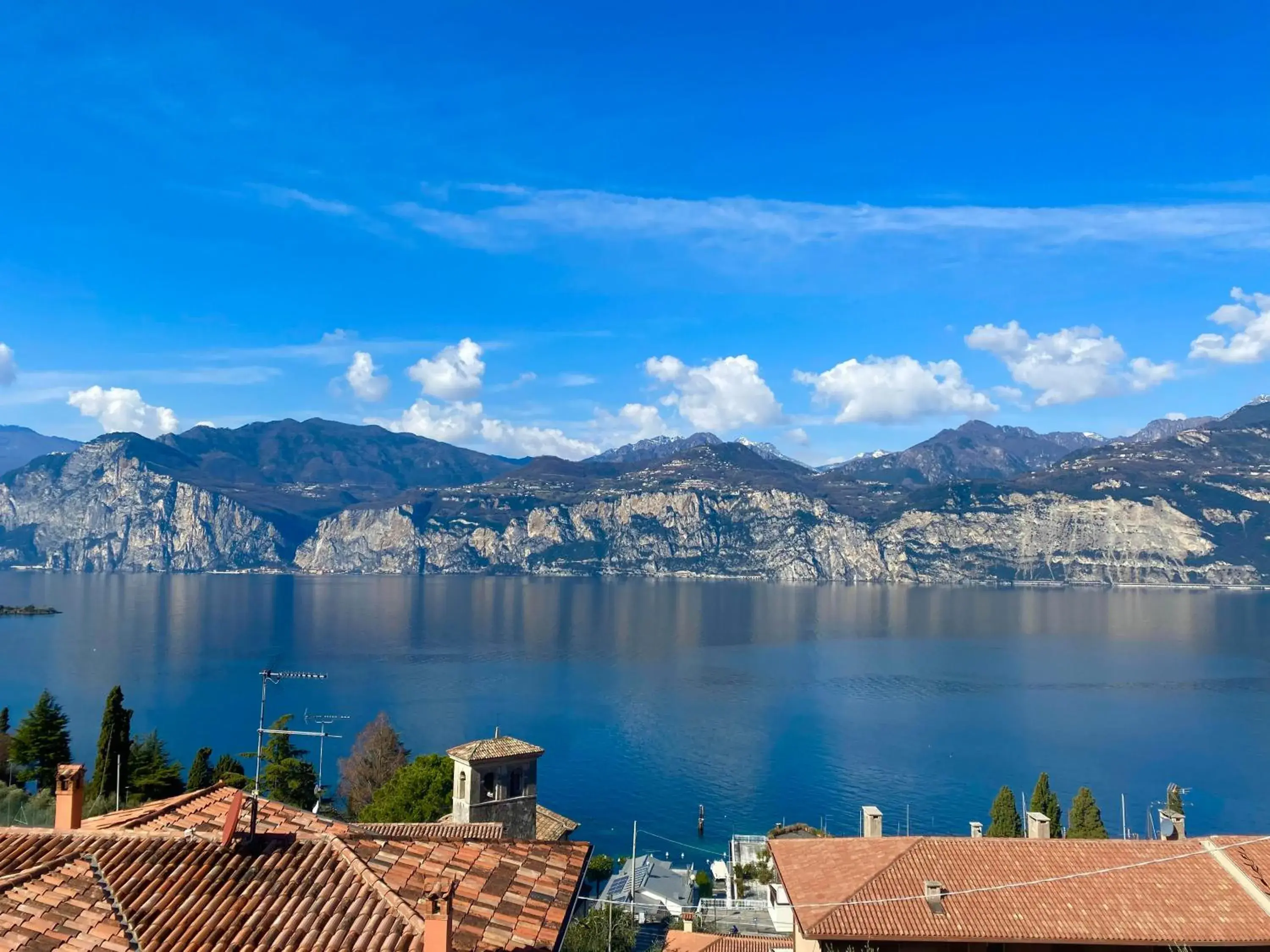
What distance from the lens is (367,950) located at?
26.8 ft

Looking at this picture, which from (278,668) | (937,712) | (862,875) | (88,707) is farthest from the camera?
(278,668)

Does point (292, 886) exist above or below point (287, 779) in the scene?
above

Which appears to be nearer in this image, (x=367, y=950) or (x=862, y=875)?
(x=367, y=950)

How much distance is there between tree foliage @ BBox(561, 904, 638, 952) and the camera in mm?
17781

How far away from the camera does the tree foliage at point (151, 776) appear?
1615 inches

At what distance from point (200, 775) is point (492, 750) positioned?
80.7 feet

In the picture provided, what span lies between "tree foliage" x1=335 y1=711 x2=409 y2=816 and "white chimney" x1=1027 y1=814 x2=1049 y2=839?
95.8 feet

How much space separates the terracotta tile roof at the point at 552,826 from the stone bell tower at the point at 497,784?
35.0 feet

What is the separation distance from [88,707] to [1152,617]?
194 metres

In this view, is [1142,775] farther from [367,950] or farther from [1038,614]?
[1038,614]

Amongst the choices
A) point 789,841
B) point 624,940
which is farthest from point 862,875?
point 624,940

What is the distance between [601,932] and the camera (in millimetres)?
20000

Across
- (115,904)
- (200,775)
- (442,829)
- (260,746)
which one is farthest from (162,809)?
(200,775)

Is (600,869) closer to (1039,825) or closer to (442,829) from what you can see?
(1039,825)
